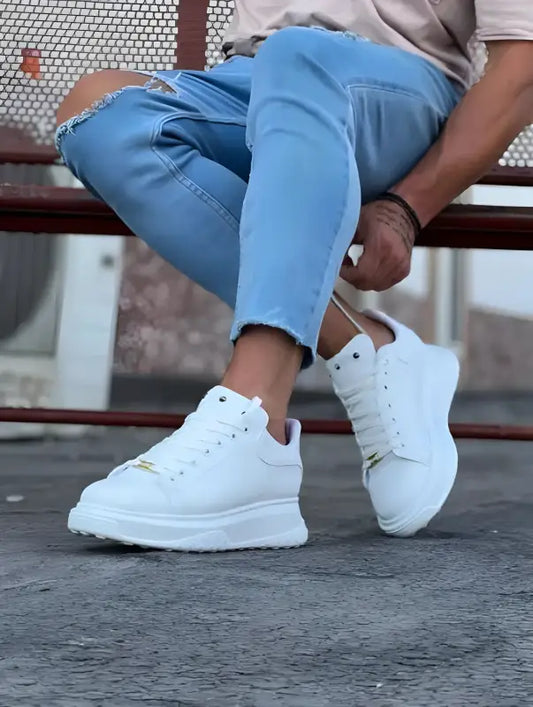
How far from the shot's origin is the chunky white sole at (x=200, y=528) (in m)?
0.76

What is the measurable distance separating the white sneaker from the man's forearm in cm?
32

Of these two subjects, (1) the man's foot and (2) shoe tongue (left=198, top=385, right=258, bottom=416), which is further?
(1) the man's foot

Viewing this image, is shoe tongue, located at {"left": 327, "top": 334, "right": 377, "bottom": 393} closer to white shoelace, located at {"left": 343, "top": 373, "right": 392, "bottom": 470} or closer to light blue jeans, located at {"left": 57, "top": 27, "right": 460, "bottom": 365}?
white shoelace, located at {"left": 343, "top": 373, "right": 392, "bottom": 470}

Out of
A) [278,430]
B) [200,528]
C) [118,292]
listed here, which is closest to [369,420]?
[278,430]

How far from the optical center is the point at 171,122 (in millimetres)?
980

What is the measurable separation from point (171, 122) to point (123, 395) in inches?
119

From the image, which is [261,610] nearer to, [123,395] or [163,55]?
[163,55]

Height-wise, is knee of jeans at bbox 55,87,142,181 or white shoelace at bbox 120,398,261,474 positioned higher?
knee of jeans at bbox 55,87,142,181

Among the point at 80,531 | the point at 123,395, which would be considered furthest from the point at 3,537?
the point at 123,395

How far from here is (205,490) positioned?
0.79 m

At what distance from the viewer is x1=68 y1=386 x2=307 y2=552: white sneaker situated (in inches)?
30.2

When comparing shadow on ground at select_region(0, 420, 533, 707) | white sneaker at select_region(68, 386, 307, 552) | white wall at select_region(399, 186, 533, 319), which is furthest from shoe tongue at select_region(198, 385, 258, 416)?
white wall at select_region(399, 186, 533, 319)

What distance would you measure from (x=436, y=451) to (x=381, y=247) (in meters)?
0.22

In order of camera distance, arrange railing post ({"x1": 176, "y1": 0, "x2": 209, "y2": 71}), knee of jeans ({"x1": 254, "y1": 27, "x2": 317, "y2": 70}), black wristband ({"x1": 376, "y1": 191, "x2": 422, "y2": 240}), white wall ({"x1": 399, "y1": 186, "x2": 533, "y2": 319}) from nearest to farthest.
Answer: knee of jeans ({"x1": 254, "y1": 27, "x2": 317, "y2": 70}) < black wristband ({"x1": 376, "y1": 191, "x2": 422, "y2": 240}) < railing post ({"x1": 176, "y1": 0, "x2": 209, "y2": 71}) < white wall ({"x1": 399, "y1": 186, "x2": 533, "y2": 319})
